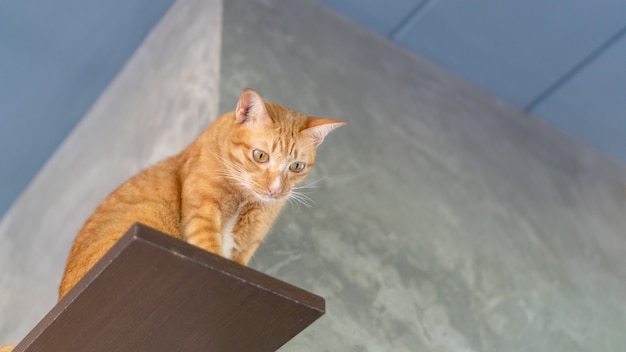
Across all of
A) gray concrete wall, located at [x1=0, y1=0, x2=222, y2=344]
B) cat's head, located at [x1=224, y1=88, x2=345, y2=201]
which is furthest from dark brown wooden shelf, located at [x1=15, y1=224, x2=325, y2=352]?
gray concrete wall, located at [x1=0, y1=0, x2=222, y2=344]

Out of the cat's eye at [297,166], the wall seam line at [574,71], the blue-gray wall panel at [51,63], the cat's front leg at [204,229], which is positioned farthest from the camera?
the wall seam line at [574,71]

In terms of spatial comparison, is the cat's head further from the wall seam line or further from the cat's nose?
the wall seam line

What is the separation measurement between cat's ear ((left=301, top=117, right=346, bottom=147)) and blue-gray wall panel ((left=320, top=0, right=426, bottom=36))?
4.41 feet

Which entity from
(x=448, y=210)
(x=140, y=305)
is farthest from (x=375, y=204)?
(x=140, y=305)

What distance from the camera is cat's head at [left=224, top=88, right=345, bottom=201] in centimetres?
142

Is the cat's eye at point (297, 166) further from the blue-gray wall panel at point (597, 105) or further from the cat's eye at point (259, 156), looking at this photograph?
the blue-gray wall panel at point (597, 105)

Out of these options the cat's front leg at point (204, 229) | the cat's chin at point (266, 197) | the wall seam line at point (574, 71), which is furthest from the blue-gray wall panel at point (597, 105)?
the cat's front leg at point (204, 229)

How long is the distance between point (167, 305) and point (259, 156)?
385 millimetres

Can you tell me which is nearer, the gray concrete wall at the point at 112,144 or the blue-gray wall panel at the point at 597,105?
the gray concrete wall at the point at 112,144

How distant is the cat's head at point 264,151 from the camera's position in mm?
1416

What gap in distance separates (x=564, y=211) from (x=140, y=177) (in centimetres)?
185

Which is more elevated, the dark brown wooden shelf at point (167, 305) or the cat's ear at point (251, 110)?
the cat's ear at point (251, 110)

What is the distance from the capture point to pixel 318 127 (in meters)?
1.50

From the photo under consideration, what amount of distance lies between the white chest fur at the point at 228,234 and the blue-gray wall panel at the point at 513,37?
1533mm
